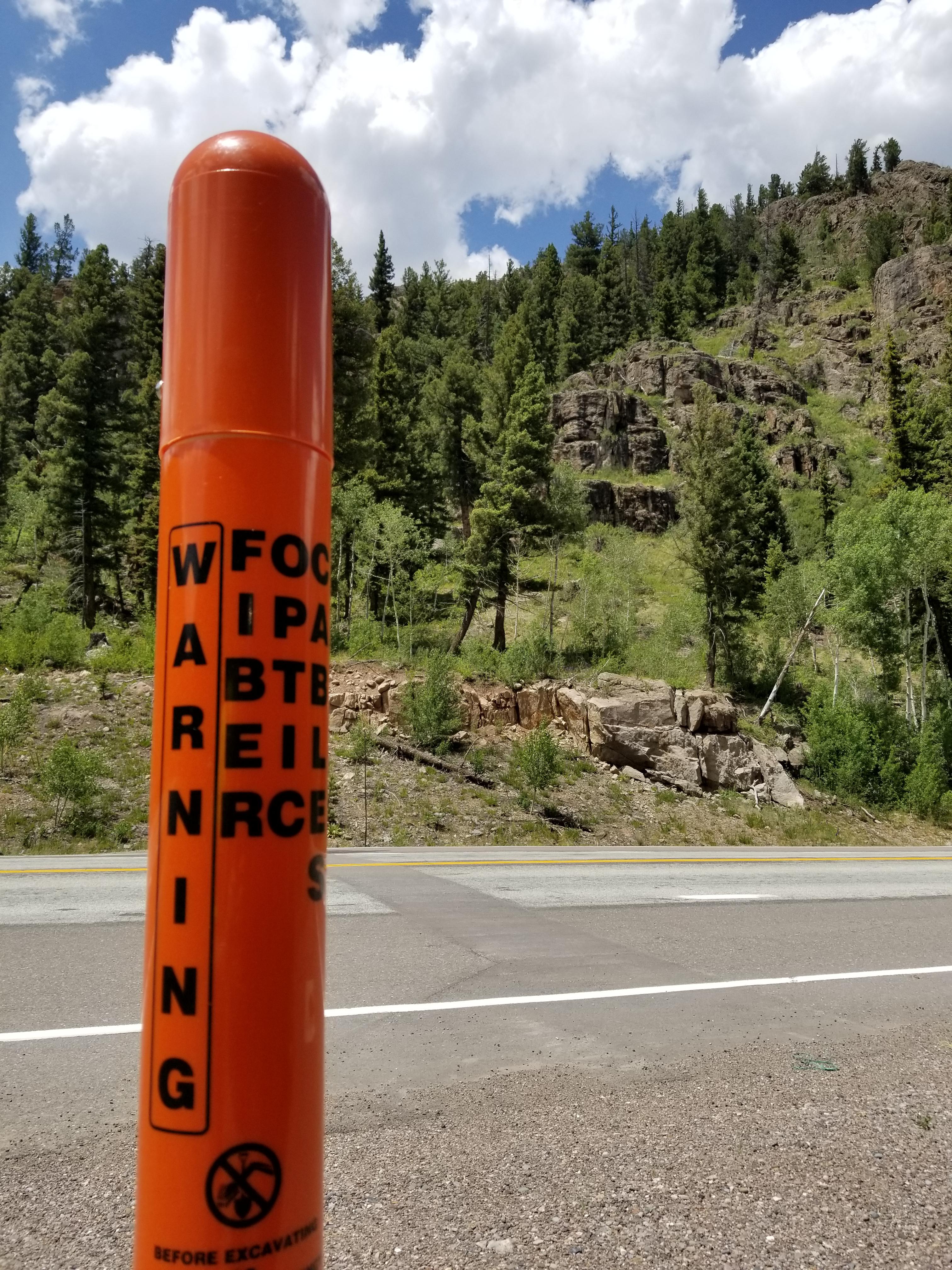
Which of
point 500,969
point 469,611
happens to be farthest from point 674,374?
point 500,969

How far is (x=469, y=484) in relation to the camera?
50.6 m

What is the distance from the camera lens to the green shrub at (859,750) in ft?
94.2

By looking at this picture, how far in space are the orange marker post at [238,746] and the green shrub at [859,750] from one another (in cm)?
2992

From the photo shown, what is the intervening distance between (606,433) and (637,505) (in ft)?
31.2

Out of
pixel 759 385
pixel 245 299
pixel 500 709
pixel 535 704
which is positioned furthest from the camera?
pixel 759 385

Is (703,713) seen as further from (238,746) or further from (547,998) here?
(238,746)

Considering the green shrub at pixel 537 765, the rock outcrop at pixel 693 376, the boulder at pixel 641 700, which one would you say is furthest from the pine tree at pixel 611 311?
the green shrub at pixel 537 765

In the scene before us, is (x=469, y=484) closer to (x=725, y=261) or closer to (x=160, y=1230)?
(x=160, y=1230)

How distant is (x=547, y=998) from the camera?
6.39 m

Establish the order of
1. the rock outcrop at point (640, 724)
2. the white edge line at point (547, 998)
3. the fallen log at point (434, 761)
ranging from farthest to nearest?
the rock outcrop at point (640, 724), the fallen log at point (434, 761), the white edge line at point (547, 998)

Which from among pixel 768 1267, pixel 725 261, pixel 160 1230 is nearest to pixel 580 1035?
pixel 768 1267

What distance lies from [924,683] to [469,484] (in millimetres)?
26463

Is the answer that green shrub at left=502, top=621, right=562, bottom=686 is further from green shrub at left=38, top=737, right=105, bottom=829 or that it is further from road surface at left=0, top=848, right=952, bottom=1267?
road surface at left=0, top=848, right=952, bottom=1267

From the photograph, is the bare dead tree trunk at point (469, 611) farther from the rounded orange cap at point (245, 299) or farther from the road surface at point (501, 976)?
the rounded orange cap at point (245, 299)
